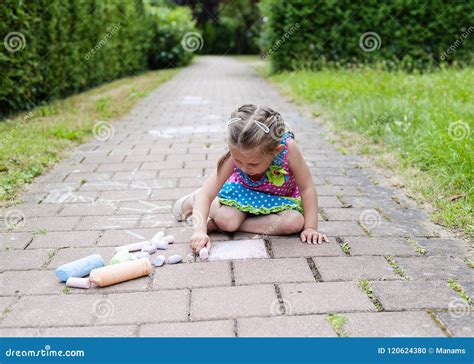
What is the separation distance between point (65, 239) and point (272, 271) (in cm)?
123

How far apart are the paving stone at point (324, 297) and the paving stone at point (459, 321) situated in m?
0.28

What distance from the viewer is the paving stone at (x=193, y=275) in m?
2.48

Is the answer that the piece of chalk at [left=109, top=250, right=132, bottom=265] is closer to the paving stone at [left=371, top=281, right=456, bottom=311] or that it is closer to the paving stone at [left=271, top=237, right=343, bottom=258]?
the paving stone at [left=271, top=237, right=343, bottom=258]

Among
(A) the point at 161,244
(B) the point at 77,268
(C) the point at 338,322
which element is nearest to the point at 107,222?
(A) the point at 161,244

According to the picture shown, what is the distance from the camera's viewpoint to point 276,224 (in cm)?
304

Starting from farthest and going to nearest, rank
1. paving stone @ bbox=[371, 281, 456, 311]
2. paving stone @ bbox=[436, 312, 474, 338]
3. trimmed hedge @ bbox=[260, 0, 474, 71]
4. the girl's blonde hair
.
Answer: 1. trimmed hedge @ bbox=[260, 0, 474, 71]
2. the girl's blonde hair
3. paving stone @ bbox=[371, 281, 456, 311]
4. paving stone @ bbox=[436, 312, 474, 338]

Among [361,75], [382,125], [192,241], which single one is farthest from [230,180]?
[361,75]

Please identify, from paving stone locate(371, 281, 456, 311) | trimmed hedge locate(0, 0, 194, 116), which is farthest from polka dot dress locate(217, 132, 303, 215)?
trimmed hedge locate(0, 0, 194, 116)

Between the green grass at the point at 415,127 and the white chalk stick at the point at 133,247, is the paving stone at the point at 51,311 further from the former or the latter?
the green grass at the point at 415,127

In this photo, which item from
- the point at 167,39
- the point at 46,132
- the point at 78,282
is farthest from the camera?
the point at 167,39

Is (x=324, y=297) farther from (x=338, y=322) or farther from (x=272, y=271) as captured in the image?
(x=272, y=271)

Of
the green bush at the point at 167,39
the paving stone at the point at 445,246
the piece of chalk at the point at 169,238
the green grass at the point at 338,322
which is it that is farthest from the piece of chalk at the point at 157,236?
the green bush at the point at 167,39

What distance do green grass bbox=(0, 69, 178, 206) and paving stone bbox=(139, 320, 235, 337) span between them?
204 cm

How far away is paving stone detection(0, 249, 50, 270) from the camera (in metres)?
2.71
